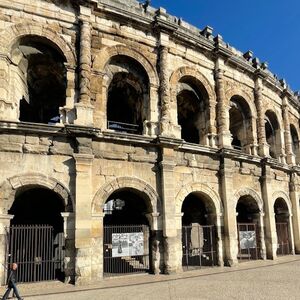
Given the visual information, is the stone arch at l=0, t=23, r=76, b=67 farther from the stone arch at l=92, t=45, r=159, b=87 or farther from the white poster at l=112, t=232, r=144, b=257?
the white poster at l=112, t=232, r=144, b=257

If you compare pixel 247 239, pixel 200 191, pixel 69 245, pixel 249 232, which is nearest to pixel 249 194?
pixel 249 232

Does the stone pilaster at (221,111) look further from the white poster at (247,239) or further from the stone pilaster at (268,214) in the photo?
the white poster at (247,239)

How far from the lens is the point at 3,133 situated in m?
8.49

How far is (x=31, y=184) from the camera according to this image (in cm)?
852

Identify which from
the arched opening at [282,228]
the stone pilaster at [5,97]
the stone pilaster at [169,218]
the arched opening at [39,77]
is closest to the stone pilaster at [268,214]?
the arched opening at [282,228]

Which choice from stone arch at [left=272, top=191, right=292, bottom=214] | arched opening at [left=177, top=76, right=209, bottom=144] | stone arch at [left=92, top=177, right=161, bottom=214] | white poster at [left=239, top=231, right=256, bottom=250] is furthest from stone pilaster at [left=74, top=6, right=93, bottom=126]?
stone arch at [left=272, top=191, right=292, bottom=214]

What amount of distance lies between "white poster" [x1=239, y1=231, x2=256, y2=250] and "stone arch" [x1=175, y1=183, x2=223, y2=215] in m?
1.66

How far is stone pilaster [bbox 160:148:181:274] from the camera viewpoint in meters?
9.82

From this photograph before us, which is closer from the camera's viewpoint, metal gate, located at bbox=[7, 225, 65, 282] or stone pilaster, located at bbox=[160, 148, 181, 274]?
metal gate, located at bbox=[7, 225, 65, 282]

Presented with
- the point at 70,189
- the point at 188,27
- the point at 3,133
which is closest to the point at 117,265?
the point at 70,189

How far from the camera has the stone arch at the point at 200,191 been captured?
10.6 metres

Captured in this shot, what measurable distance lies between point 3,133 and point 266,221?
1023cm

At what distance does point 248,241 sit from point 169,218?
429 cm

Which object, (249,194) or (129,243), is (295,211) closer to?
(249,194)
